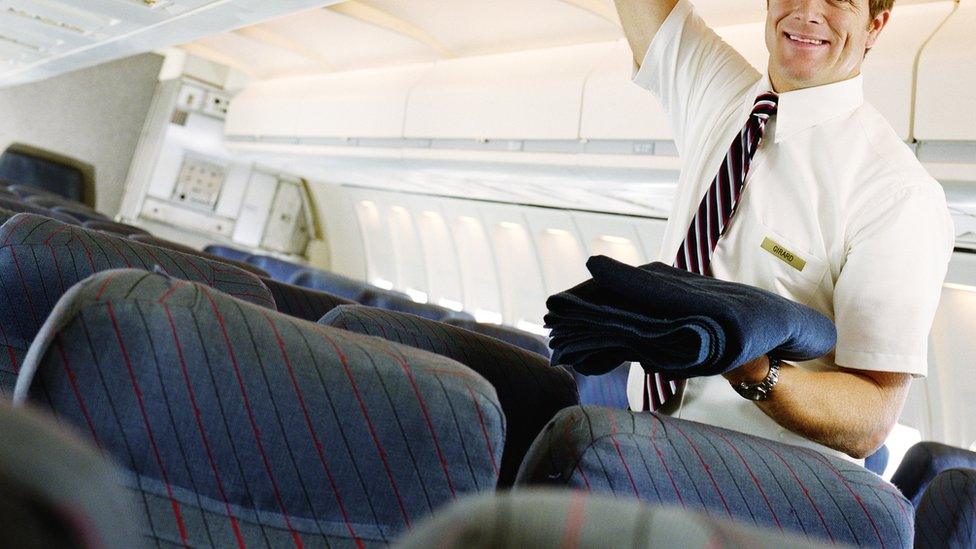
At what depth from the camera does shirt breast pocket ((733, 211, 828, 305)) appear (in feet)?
6.58

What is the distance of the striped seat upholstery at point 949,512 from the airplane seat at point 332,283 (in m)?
3.55

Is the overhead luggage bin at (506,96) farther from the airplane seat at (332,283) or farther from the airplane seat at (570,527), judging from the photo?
the airplane seat at (570,527)

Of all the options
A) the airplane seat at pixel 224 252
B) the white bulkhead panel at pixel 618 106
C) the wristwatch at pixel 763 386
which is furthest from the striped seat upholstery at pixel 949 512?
the airplane seat at pixel 224 252

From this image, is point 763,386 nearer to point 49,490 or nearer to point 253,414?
point 253,414

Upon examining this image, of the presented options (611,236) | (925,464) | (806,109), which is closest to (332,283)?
(925,464)

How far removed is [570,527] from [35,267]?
4.52ft

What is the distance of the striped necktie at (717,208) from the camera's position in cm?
208

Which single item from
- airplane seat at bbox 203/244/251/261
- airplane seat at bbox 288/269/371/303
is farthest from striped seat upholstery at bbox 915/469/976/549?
airplane seat at bbox 203/244/251/261

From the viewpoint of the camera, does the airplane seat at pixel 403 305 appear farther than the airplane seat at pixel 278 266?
No

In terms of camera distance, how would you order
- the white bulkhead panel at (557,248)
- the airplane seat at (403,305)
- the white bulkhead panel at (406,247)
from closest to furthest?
the airplane seat at (403,305), the white bulkhead panel at (557,248), the white bulkhead panel at (406,247)

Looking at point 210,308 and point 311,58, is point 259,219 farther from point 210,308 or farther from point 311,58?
point 210,308

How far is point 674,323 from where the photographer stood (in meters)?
1.57

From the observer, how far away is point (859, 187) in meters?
1.99

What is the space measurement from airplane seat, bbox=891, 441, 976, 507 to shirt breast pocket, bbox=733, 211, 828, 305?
85.2 inches
